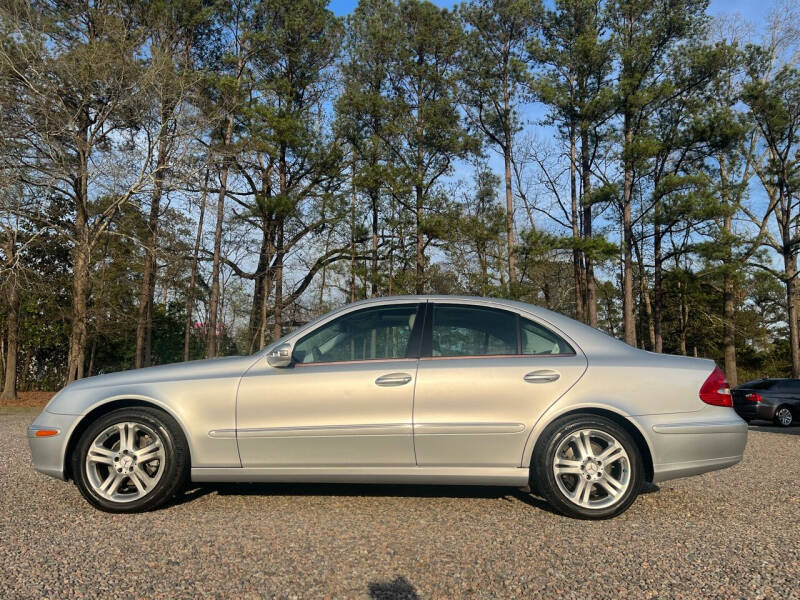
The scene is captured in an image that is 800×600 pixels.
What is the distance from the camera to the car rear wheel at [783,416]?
54.6 feet

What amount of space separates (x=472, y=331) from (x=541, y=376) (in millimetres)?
620

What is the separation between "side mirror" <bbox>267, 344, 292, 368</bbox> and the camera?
4289 millimetres

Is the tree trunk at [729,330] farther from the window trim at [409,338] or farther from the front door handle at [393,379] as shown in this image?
the front door handle at [393,379]

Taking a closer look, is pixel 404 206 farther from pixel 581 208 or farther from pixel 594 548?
pixel 594 548

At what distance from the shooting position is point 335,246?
30.7m

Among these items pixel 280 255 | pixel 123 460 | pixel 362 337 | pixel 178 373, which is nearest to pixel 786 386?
pixel 362 337

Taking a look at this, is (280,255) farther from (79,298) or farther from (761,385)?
(761,385)

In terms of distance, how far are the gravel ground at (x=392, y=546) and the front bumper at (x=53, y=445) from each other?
0.29m

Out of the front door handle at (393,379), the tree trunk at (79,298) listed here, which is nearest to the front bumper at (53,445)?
the front door handle at (393,379)

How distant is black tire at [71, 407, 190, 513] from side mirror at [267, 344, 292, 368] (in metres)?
0.78

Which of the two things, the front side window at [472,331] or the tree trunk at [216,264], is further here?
the tree trunk at [216,264]

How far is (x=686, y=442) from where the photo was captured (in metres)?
4.09

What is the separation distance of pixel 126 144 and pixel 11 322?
24.2 feet

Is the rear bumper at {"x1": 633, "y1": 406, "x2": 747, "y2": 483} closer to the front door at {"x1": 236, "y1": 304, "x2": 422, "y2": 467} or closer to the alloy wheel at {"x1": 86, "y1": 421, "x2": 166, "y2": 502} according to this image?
the front door at {"x1": 236, "y1": 304, "x2": 422, "y2": 467}
